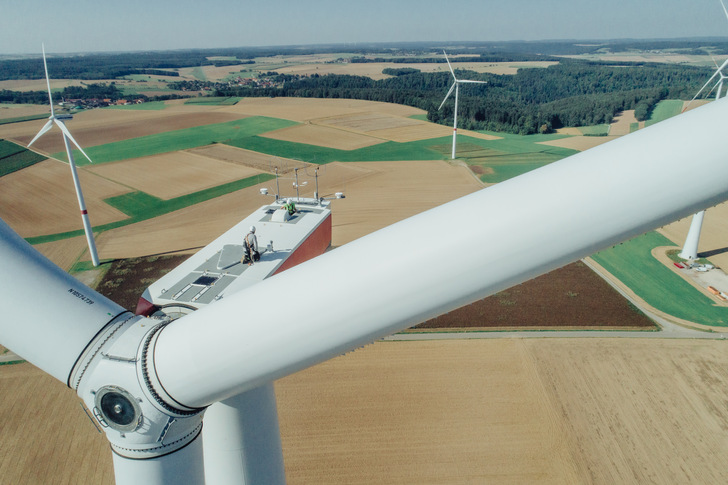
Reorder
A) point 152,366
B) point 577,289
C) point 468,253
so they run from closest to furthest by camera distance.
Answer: point 468,253 → point 152,366 → point 577,289

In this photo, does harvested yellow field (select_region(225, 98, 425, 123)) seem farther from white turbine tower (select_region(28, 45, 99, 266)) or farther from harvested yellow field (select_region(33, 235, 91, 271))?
white turbine tower (select_region(28, 45, 99, 266))

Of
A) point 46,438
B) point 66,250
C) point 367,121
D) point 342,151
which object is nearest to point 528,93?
point 367,121

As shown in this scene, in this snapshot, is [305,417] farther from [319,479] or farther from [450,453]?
[450,453]

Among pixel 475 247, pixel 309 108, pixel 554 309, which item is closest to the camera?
pixel 475 247

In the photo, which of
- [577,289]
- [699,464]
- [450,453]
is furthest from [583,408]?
[577,289]

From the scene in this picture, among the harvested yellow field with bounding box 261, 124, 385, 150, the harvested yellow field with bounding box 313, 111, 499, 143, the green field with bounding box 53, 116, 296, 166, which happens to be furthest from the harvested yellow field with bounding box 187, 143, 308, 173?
the harvested yellow field with bounding box 313, 111, 499, 143

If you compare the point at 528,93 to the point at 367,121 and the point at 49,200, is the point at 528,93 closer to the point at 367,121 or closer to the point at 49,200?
the point at 367,121
